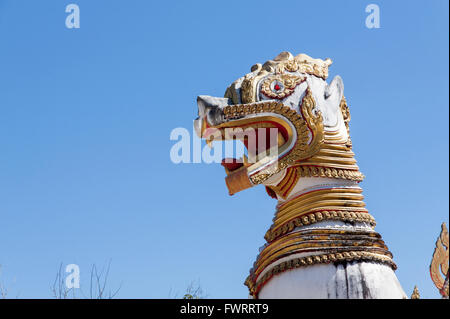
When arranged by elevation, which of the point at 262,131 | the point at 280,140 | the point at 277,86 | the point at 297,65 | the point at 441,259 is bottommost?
the point at 441,259

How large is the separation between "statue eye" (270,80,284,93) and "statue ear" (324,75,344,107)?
61cm

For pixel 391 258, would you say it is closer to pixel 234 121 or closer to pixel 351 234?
pixel 351 234

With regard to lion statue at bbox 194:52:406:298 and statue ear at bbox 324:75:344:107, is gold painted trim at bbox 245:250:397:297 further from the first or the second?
statue ear at bbox 324:75:344:107

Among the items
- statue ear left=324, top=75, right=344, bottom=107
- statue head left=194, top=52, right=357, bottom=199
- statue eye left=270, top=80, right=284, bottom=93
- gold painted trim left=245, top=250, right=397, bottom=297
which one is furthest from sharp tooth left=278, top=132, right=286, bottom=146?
gold painted trim left=245, top=250, right=397, bottom=297

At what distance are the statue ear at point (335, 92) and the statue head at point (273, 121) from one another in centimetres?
1

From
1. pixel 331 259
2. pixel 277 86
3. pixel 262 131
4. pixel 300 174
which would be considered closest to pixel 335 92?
pixel 277 86

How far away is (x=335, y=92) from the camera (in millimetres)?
10953

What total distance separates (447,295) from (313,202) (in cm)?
207

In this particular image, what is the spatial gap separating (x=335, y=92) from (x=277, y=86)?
817 mm

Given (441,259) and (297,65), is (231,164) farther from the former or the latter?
(441,259)

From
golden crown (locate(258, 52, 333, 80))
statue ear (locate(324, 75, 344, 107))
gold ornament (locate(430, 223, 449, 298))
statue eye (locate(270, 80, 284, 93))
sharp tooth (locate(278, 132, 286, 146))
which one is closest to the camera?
gold ornament (locate(430, 223, 449, 298))

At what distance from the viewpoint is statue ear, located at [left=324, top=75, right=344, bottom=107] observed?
35.6ft
